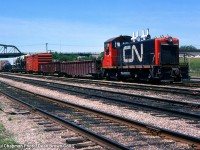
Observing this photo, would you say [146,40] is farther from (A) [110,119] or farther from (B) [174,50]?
(A) [110,119]

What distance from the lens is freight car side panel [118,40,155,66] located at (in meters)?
24.8

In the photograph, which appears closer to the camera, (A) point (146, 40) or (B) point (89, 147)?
(B) point (89, 147)

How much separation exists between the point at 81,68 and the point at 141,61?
41.8ft

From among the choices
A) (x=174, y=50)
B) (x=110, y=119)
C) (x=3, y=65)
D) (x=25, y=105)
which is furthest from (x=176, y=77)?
(x=3, y=65)

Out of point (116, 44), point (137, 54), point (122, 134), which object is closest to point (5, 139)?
point (122, 134)

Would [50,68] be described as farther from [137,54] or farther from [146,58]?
[146,58]

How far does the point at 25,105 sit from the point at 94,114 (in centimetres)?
390

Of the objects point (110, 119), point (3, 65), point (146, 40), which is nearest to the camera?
point (110, 119)

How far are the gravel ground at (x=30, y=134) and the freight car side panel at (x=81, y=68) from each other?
76.3ft

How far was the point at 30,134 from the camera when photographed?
8.15 m

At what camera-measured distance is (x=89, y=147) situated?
261 inches

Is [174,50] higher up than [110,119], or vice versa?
[174,50]

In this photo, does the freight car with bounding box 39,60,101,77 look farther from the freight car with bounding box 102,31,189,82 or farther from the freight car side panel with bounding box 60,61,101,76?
the freight car with bounding box 102,31,189,82

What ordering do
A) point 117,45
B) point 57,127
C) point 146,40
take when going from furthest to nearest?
point 117,45
point 146,40
point 57,127
